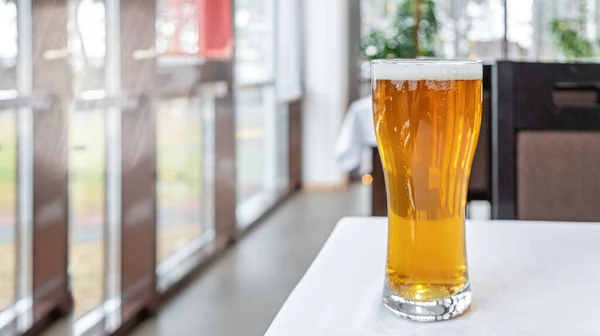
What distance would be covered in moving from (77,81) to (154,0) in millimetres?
482

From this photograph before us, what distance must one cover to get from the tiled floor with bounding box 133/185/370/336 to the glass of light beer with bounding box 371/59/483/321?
5.82 ft

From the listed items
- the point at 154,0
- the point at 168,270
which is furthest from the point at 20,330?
the point at 154,0

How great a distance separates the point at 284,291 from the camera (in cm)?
286

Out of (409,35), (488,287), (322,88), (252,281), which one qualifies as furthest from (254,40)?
(488,287)

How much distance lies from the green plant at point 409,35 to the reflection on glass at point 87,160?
3870 millimetres

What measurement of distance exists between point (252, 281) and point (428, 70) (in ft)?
8.02

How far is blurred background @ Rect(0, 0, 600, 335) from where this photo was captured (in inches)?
84.8

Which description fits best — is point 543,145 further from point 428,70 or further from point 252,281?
point 252,281

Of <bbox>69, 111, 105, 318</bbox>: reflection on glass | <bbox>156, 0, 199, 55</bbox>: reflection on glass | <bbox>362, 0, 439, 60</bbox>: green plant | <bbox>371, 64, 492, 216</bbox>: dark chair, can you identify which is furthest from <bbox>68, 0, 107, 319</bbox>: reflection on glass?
<bbox>362, 0, 439, 60</bbox>: green plant

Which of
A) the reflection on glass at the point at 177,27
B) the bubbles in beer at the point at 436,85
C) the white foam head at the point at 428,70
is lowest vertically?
the bubbles in beer at the point at 436,85

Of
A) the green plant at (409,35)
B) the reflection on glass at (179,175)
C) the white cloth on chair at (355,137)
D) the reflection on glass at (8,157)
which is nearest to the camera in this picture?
the reflection on glass at (8,157)

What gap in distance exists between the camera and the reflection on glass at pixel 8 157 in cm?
204

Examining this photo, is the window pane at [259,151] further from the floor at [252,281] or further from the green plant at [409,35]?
the green plant at [409,35]

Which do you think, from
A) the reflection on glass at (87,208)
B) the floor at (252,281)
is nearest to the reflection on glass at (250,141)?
the floor at (252,281)
